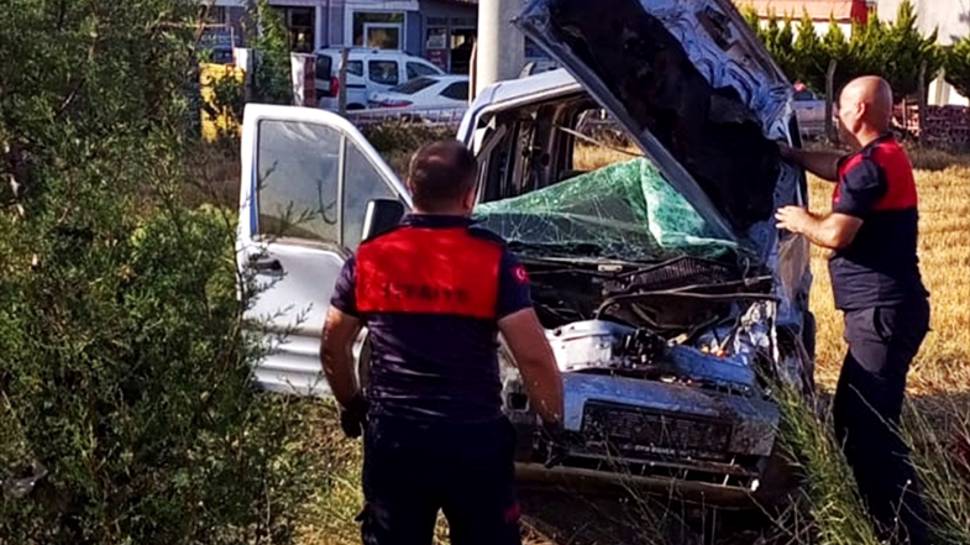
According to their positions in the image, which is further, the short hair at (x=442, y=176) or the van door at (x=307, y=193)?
the van door at (x=307, y=193)

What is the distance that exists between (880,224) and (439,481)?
86.0 inches

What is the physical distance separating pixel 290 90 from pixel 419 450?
1649 centimetres

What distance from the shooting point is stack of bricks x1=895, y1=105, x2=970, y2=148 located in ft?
74.2

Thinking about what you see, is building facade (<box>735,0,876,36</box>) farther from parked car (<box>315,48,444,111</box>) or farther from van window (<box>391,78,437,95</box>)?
van window (<box>391,78,437,95</box>)

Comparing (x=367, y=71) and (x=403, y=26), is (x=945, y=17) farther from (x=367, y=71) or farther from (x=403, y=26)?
(x=403, y=26)

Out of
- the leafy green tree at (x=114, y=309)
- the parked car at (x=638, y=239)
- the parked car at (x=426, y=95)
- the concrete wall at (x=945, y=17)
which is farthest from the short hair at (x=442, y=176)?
the concrete wall at (x=945, y=17)

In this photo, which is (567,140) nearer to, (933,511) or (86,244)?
(933,511)

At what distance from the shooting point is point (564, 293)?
235 inches

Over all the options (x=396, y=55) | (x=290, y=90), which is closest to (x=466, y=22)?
(x=396, y=55)

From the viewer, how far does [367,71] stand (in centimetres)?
2862

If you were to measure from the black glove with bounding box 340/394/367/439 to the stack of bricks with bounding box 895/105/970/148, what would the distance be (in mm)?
19892

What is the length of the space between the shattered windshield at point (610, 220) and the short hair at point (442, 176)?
233 centimetres

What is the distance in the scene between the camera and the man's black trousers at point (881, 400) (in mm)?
4988

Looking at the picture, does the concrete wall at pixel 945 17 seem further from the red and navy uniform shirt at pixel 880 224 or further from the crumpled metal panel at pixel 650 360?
the crumpled metal panel at pixel 650 360
